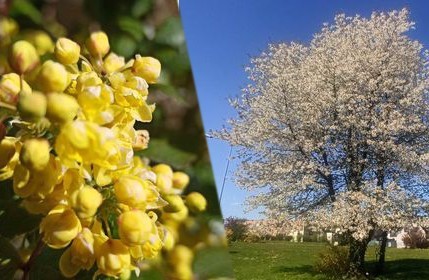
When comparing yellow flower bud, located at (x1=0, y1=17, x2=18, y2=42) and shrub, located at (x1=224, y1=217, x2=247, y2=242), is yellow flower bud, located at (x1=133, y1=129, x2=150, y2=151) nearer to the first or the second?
yellow flower bud, located at (x1=0, y1=17, x2=18, y2=42)

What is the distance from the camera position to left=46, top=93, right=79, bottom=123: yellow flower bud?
0.19 meters

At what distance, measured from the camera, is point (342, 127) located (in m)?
2.35

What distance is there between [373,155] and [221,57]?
134 centimetres

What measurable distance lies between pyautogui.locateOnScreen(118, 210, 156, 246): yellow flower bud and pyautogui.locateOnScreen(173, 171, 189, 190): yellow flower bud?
3.1 inches

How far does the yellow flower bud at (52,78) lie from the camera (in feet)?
0.67

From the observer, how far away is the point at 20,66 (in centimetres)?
24

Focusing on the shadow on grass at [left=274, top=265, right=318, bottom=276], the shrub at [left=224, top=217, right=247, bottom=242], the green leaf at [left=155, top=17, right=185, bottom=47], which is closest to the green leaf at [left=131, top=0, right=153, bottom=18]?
the green leaf at [left=155, top=17, right=185, bottom=47]

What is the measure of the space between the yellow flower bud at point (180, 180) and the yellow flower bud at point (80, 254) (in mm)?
82

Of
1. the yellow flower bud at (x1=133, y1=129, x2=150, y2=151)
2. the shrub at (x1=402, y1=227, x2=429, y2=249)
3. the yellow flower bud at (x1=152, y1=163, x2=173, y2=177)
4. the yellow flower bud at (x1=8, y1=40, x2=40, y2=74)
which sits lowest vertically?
the yellow flower bud at (x1=152, y1=163, x2=173, y2=177)

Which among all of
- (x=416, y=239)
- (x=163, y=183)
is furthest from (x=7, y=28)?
(x=416, y=239)

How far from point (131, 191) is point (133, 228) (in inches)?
0.5

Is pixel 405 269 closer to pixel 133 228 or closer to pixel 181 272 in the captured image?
pixel 181 272

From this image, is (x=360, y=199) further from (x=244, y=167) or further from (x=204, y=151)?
(x=204, y=151)

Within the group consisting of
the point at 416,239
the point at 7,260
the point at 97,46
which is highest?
the point at 416,239
